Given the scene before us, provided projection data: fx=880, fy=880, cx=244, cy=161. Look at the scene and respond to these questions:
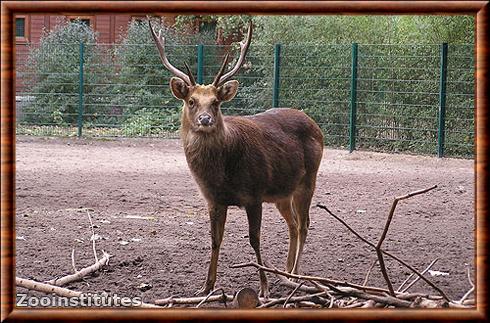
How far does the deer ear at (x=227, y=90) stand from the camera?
5.02 meters

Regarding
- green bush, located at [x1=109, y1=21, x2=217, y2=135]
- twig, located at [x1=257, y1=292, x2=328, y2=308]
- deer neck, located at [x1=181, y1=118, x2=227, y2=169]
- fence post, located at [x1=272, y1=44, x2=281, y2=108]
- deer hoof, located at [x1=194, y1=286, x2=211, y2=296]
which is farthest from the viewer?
green bush, located at [x1=109, y1=21, x2=217, y2=135]

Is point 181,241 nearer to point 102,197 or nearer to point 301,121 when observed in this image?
point 301,121

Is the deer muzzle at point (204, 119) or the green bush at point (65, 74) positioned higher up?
the green bush at point (65, 74)

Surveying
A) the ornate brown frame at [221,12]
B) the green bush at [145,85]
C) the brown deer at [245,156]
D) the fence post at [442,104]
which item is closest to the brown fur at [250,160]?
the brown deer at [245,156]

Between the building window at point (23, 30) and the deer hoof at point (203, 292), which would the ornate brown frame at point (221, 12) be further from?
the deer hoof at point (203, 292)

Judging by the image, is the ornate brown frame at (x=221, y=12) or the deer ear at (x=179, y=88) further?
the deer ear at (x=179, y=88)

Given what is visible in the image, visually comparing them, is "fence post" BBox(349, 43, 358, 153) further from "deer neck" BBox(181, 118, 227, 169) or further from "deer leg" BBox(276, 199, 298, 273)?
"deer neck" BBox(181, 118, 227, 169)

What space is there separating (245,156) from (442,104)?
6.98 m

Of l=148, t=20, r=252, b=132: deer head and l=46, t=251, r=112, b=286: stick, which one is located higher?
l=148, t=20, r=252, b=132: deer head

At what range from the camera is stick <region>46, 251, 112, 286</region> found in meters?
4.99

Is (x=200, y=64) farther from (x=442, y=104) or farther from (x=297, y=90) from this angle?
(x=442, y=104)

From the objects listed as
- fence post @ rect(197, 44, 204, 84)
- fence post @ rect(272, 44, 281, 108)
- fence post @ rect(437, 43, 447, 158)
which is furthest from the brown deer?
fence post @ rect(272, 44, 281, 108)

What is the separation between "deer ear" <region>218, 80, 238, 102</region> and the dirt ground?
1194mm

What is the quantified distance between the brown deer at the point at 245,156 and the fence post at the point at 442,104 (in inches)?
197
